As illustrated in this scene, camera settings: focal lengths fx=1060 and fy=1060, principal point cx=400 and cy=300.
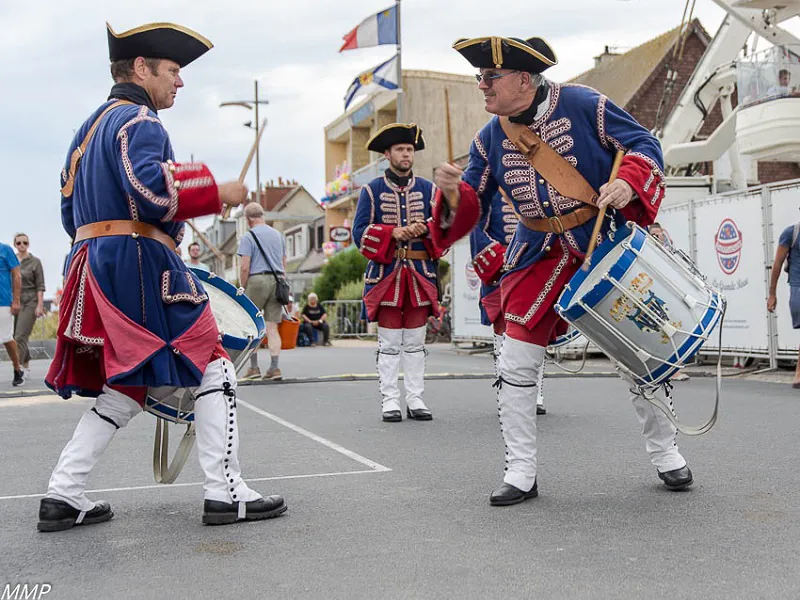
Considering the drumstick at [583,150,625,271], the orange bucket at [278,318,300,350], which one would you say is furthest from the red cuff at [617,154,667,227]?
the orange bucket at [278,318,300,350]

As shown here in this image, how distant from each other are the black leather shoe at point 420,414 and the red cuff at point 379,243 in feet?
3.95

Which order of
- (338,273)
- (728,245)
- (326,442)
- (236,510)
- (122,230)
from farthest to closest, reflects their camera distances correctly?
(338,273), (728,245), (326,442), (236,510), (122,230)

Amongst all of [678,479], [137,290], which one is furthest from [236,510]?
[678,479]

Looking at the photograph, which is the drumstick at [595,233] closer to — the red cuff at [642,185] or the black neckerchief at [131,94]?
→ the red cuff at [642,185]

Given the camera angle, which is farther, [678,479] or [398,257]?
[398,257]

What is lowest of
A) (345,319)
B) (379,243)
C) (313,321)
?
(345,319)

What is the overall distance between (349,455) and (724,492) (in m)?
2.31

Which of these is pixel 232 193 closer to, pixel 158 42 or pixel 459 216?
pixel 158 42

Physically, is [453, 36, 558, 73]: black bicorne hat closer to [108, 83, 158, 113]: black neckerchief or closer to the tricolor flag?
[108, 83, 158, 113]: black neckerchief

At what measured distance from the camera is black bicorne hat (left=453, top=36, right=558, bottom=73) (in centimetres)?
477

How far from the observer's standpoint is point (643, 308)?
14.6 ft

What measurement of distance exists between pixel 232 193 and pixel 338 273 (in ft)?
118

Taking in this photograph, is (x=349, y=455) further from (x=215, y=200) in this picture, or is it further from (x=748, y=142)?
(x=748, y=142)

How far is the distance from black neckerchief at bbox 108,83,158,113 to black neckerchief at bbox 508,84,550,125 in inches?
65.8
